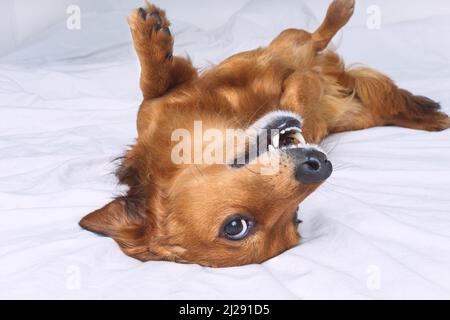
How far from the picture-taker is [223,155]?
1845 millimetres

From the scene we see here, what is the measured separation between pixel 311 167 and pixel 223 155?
0.90 feet

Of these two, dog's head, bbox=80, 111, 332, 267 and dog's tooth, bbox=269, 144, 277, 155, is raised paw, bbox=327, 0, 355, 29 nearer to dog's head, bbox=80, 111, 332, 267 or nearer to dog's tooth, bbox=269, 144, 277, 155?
dog's head, bbox=80, 111, 332, 267

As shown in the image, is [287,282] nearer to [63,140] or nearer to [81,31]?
[63,140]

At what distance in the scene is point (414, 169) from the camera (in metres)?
2.33

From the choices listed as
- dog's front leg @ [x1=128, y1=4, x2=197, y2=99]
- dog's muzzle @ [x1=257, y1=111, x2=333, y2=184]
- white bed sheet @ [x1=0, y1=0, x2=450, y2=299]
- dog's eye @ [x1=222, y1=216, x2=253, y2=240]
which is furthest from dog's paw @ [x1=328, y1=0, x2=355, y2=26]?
dog's eye @ [x1=222, y1=216, x2=253, y2=240]

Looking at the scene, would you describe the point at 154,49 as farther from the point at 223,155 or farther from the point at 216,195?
the point at 216,195

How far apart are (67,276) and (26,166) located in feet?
3.14

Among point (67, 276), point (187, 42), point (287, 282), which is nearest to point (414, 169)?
point (287, 282)

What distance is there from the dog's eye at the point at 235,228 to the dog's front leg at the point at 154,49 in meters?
0.69

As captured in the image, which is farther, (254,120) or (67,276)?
(254,120)

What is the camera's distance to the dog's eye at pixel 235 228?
1.73m

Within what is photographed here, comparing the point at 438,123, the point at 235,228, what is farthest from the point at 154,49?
the point at 438,123

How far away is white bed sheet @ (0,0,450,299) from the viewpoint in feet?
5.43

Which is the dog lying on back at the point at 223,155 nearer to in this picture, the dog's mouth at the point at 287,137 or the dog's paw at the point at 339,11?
Result: the dog's mouth at the point at 287,137
